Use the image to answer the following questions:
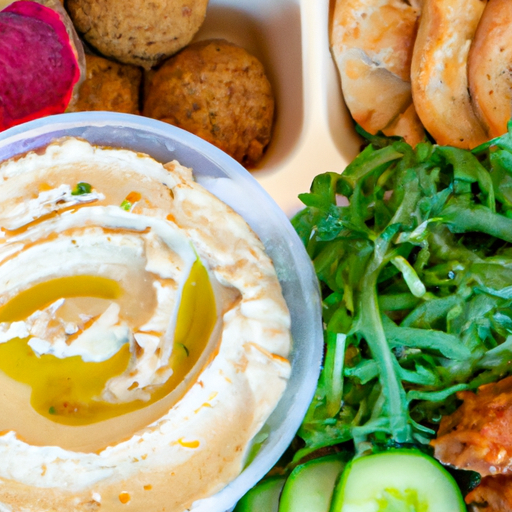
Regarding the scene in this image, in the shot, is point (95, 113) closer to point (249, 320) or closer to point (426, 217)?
point (249, 320)

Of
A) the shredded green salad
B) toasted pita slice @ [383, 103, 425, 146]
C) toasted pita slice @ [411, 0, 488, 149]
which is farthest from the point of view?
toasted pita slice @ [383, 103, 425, 146]

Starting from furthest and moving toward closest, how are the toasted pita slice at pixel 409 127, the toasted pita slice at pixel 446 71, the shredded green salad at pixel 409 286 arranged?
the toasted pita slice at pixel 409 127
the toasted pita slice at pixel 446 71
the shredded green salad at pixel 409 286

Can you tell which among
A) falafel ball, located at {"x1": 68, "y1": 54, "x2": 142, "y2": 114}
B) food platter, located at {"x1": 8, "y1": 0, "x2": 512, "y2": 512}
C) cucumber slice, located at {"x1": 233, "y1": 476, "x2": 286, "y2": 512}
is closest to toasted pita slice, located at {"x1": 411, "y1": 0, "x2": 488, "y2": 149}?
food platter, located at {"x1": 8, "y1": 0, "x2": 512, "y2": 512}

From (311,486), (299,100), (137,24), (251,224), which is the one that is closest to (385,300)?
(251,224)

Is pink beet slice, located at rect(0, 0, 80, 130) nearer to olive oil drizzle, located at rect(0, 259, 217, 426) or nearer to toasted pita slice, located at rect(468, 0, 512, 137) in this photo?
olive oil drizzle, located at rect(0, 259, 217, 426)

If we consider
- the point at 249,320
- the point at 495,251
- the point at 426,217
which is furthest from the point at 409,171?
the point at 249,320

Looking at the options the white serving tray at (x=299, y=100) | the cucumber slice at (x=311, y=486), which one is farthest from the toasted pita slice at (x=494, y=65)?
the cucumber slice at (x=311, y=486)

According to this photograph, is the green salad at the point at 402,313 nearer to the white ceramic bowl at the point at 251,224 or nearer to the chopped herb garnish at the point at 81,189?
the white ceramic bowl at the point at 251,224
